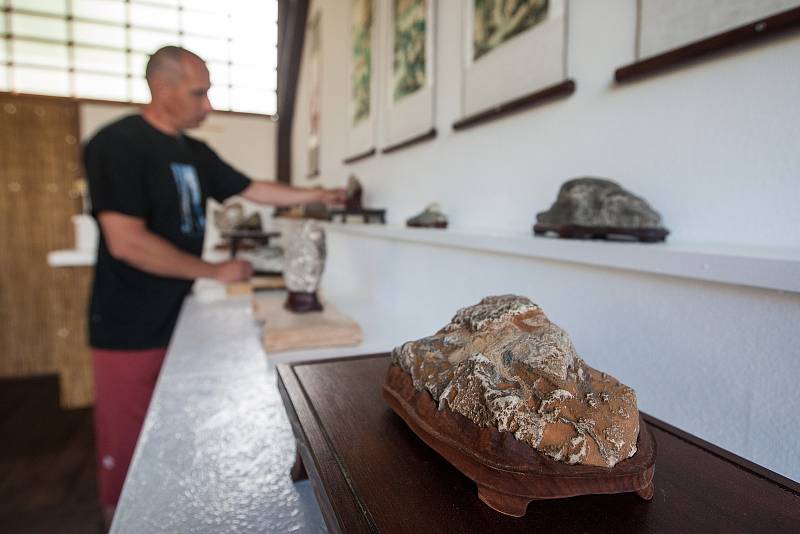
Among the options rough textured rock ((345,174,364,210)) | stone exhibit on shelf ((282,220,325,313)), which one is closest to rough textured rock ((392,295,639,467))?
stone exhibit on shelf ((282,220,325,313))

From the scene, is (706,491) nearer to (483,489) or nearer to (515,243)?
(483,489)

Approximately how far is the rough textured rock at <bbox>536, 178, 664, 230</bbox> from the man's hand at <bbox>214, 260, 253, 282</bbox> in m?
1.64

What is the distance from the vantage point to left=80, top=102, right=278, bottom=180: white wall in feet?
17.9

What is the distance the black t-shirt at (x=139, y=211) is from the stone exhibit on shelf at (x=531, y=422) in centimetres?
172

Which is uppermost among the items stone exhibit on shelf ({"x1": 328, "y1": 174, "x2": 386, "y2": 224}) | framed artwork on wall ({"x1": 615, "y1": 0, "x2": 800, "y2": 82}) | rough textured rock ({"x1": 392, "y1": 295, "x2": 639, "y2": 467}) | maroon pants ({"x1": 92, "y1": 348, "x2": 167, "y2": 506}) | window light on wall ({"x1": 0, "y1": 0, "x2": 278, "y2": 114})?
Answer: window light on wall ({"x1": 0, "y1": 0, "x2": 278, "y2": 114})

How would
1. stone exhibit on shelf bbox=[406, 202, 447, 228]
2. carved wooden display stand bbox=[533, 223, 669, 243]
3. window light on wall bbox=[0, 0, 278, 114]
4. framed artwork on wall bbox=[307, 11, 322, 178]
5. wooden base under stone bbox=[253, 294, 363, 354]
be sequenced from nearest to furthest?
carved wooden display stand bbox=[533, 223, 669, 243]
wooden base under stone bbox=[253, 294, 363, 354]
stone exhibit on shelf bbox=[406, 202, 447, 228]
framed artwork on wall bbox=[307, 11, 322, 178]
window light on wall bbox=[0, 0, 278, 114]

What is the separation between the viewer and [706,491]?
522 millimetres

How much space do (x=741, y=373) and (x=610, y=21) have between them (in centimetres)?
76

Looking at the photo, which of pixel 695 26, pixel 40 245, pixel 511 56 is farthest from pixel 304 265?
A: pixel 40 245

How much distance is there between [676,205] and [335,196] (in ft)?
6.41

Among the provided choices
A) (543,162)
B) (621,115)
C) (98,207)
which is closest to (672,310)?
(621,115)

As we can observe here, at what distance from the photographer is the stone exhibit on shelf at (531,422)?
1.52 ft

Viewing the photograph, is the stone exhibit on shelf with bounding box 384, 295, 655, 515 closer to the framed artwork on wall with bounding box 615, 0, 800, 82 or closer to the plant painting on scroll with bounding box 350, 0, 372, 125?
the framed artwork on wall with bounding box 615, 0, 800, 82

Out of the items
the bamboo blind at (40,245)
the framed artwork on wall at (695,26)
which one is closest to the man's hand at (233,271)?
the framed artwork on wall at (695,26)
